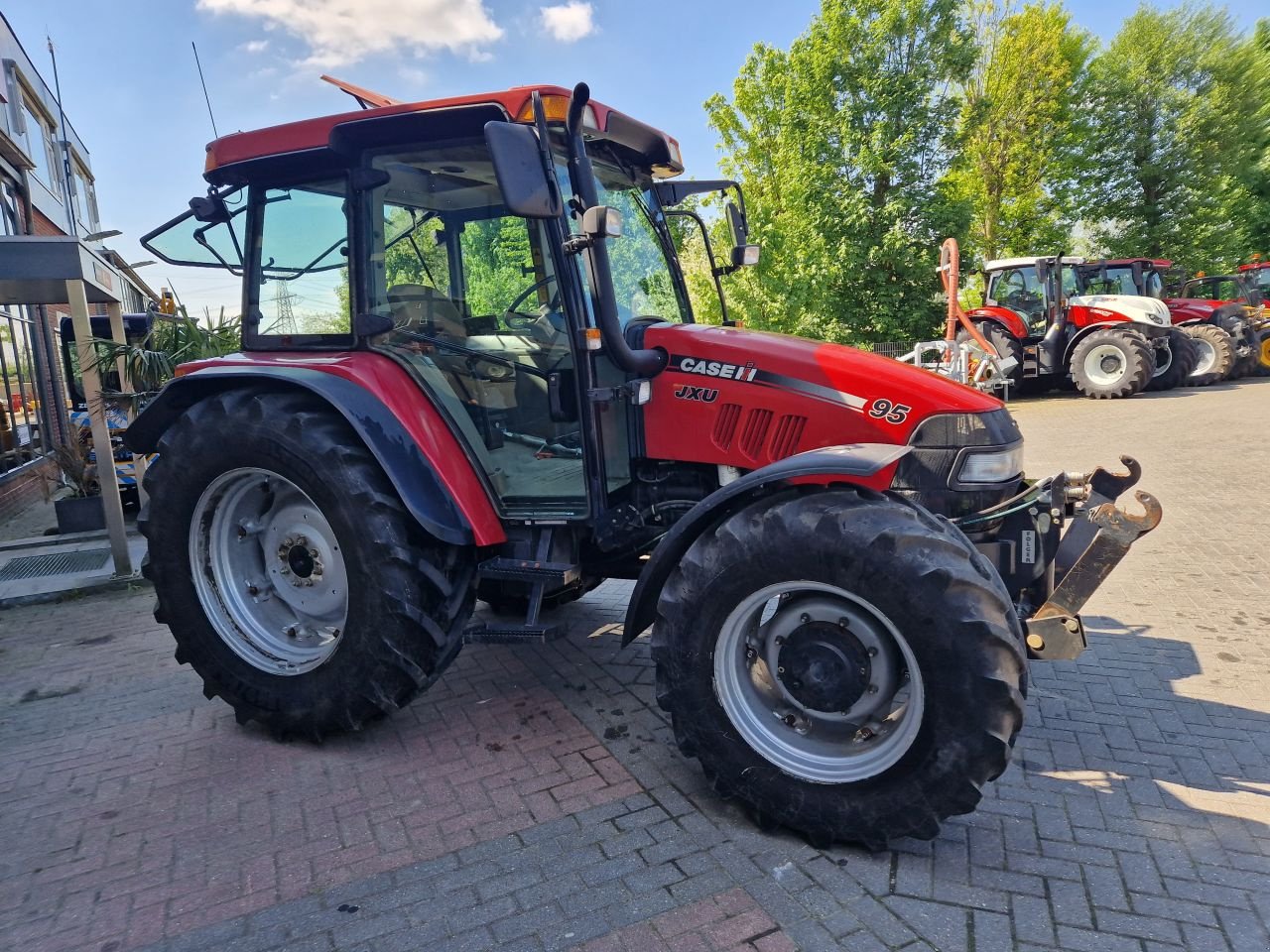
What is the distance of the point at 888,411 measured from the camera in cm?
314

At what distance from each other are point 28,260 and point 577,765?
5332mm

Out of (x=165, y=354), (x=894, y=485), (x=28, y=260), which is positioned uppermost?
(x=28, y=260)

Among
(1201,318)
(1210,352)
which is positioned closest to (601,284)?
(1210,352)

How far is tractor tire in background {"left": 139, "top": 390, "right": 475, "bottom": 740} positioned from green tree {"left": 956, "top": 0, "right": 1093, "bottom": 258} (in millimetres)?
22293

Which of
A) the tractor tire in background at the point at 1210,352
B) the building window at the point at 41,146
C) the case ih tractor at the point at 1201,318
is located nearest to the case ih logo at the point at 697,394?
the building window at the point at 41,146

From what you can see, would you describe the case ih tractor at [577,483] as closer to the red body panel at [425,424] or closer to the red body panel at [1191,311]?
the red body panel at [425,424]

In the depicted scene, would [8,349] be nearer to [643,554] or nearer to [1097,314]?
[643,554]

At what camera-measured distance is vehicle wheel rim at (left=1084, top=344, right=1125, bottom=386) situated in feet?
49.8

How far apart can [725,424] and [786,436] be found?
0.26 metres

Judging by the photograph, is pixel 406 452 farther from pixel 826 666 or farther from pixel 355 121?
pixel 826 666

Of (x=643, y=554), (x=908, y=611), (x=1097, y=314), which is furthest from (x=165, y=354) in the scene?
(x=1097, y=314)

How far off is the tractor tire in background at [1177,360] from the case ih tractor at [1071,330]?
0.11 ft

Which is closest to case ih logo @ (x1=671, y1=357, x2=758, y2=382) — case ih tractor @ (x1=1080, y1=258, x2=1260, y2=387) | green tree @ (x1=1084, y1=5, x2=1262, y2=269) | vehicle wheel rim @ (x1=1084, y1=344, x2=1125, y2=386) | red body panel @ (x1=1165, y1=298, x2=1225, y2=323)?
vehicle wheel rim @ (x1=1084, y1=344, x2=1125, y2=386)

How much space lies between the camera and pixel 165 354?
693cm
